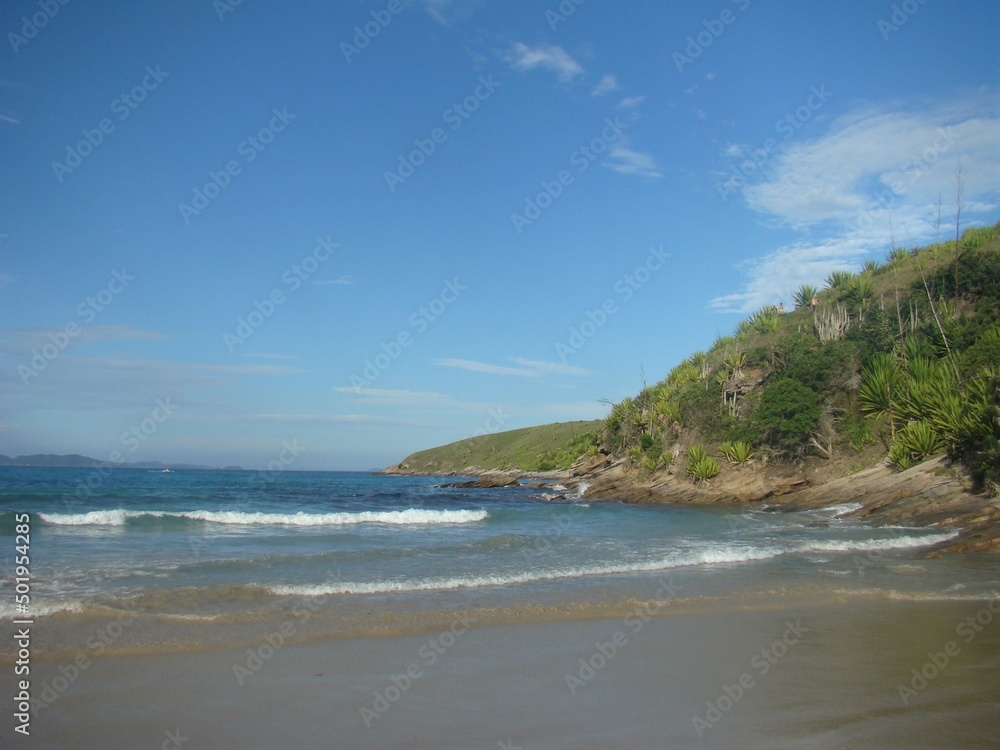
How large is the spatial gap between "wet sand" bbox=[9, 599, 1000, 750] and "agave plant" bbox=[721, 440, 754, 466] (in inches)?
1042

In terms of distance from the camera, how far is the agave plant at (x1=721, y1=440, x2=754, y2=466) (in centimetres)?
3472

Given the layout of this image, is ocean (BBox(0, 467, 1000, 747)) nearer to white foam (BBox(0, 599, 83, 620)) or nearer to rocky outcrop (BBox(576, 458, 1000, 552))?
white foam (BBox(0, 599, 83, 620))

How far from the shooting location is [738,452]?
34.8 meters

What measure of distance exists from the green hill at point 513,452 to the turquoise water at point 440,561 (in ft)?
168

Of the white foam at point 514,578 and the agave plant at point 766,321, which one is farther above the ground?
the agave plant at point 766,321

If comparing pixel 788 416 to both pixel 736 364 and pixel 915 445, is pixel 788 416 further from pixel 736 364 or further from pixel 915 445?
pixel 915 445

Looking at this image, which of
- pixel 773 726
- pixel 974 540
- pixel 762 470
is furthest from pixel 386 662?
pixel 762 470

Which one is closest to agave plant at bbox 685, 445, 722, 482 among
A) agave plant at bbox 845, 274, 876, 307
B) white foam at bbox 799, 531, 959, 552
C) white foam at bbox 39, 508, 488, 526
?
white foam at bbox 39, 508, 488, 526

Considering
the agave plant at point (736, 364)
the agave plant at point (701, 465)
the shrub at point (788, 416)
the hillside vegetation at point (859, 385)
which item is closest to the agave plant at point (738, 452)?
the hillside vegetation at point (859, 385)

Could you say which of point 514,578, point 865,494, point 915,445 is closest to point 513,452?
point 865,494

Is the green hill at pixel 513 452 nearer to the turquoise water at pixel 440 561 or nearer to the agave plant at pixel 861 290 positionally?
the agave plant at pixel 861 290

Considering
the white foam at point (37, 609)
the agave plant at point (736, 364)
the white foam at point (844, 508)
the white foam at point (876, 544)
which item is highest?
the agave plant at point (736, 364)

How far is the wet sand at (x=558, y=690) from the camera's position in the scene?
5.34 m

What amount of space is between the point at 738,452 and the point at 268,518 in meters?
23.6
